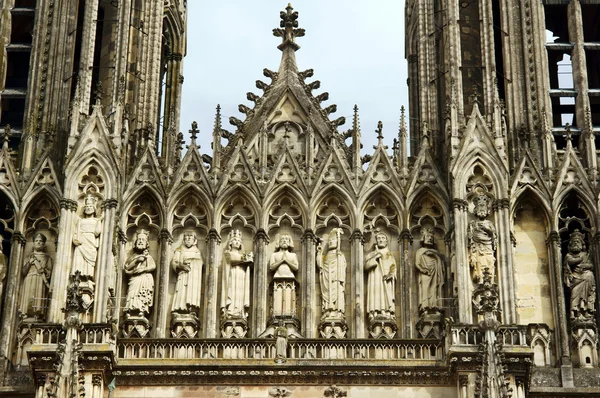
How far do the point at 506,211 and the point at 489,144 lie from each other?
129 cm

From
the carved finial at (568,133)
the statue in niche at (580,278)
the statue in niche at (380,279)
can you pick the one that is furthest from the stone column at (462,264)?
the carved finial at (568,133)

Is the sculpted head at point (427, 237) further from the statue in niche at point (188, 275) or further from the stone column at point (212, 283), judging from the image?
the statue in niche at point (188, 275)

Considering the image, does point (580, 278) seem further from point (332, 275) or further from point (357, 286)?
point (332, 275)

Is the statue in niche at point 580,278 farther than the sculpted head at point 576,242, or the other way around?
the sculpted head at point 576,242

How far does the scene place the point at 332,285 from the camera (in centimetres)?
3055

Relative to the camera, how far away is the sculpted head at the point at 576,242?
3108 centimetres

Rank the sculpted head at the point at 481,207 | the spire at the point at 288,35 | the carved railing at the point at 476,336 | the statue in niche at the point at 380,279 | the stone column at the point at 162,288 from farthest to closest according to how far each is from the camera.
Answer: the spire at the point at 288,35
the sculpted head at the point at 481,207
the statue in niche at the point at 380,279
the stone column at the point at 162,288
the carved railing at the point at 476,336

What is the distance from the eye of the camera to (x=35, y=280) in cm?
3077

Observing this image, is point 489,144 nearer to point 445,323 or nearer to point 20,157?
point 445,323

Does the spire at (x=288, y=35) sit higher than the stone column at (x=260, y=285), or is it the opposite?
the spire at (x=288, y=35)

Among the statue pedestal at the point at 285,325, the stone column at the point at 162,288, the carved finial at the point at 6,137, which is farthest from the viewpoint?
the carved finial at the point at 6,137

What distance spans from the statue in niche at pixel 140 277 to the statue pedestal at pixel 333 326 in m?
2.78

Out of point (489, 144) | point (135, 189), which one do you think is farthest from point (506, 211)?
point (135, 189)

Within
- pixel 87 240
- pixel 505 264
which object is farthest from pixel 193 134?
pixel 505 264
